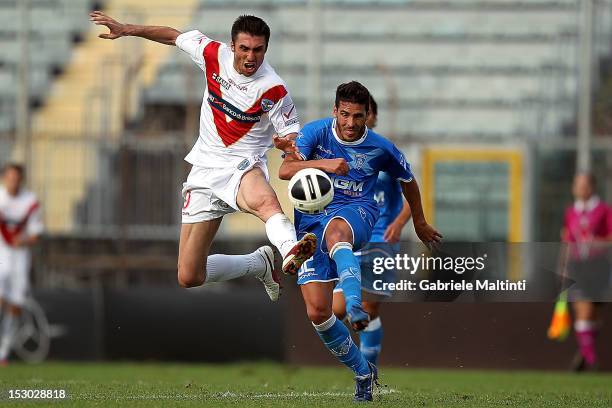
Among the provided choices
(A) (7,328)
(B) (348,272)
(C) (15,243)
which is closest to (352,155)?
(B) (348,272)

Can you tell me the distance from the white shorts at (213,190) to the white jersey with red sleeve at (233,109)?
0.06m

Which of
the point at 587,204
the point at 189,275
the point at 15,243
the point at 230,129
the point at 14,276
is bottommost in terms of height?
the point at 14,276

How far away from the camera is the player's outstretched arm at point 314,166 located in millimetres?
7695

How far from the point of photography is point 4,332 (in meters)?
14.2

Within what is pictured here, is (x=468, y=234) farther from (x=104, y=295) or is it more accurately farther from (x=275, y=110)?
(x=275, y=110)

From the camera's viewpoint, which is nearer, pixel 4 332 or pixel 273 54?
pixel 4 332

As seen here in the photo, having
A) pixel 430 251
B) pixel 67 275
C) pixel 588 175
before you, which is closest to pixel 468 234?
pixel 588 175

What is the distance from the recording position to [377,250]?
32.2ft

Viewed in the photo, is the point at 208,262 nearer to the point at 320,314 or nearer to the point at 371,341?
the point at 320,314

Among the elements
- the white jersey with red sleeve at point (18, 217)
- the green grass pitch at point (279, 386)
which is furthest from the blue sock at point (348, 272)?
the white jersey with red sleeve at point (18, 217)

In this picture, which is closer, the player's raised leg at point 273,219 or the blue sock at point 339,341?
the player's raised leg at point 273,219

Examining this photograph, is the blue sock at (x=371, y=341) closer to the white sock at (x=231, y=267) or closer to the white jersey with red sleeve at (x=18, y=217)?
the white sock at (x=231, y=267)

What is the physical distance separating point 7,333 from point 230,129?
6472 millimetres

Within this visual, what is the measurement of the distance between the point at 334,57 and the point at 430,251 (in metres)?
8.80
